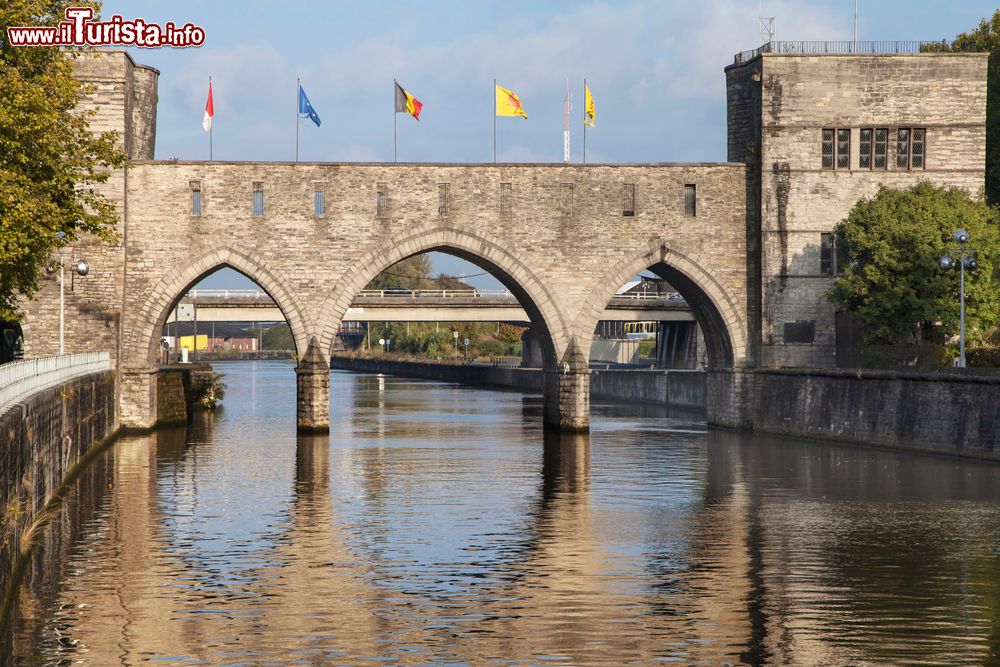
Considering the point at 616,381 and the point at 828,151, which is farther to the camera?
the point at 616,381

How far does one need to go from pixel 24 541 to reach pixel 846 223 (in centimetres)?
3107

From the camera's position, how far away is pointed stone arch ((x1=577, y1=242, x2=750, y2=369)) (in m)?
46.0

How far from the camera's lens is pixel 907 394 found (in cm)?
3819

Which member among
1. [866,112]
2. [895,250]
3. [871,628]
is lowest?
[871,628]

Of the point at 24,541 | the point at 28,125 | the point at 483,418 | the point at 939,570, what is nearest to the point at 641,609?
the point at 939,570

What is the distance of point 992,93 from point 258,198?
98.8 ft

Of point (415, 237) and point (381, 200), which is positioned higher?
point (381, 200)

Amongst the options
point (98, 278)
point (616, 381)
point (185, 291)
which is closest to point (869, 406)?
point (185, 291)

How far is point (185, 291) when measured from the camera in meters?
45.0

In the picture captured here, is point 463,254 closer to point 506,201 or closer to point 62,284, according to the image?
point 506,201

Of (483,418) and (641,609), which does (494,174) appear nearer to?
(483,418)

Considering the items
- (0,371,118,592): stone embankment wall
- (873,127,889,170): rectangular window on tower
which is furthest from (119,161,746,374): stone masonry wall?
(0,371,118,592): stone embankment wall

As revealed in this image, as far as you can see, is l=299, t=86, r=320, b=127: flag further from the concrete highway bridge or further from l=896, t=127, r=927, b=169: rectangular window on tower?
the concrete highway bridge
